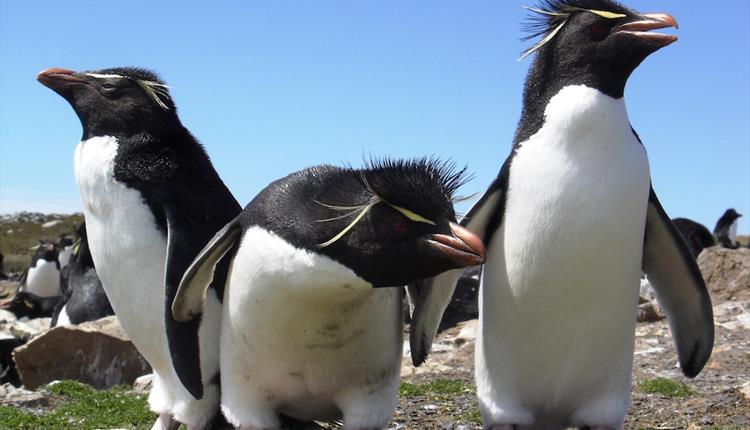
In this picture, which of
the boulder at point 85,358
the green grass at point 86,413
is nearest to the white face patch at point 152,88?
the green grass at point 86,413

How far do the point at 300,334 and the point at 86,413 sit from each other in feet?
12.2

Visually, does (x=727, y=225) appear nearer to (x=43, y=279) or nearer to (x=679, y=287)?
(x=43, y=279)

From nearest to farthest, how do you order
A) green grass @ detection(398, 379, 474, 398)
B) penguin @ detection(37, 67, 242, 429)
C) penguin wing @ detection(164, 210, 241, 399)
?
penguin wing @ detection(164, 210, 241, 399) → penguin @ detection(37, 67, 242, 429) → green grass @ detection(398, 379, 474, 398)

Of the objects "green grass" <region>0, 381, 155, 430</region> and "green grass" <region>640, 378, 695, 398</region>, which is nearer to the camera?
"green grass" <region>0, 381, 155, 430</region>

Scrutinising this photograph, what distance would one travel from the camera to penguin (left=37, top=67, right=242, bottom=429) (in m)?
4.18

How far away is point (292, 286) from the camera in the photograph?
3.36 metres

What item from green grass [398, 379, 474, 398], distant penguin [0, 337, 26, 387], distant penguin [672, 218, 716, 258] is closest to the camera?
green grass [398, 379, 474, 398]

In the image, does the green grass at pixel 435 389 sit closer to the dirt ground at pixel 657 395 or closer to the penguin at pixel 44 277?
the dirt ground at pixel 657 395

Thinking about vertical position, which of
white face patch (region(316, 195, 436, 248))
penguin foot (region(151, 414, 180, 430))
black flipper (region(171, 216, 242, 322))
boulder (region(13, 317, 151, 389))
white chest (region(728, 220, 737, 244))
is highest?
white face patch (region(316, 195, 436, 248))

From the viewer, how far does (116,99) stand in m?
4.65

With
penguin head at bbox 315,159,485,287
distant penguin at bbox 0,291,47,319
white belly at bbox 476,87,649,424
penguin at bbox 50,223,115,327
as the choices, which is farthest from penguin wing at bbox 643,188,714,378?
distant penguin at bbox 0,291,47,319

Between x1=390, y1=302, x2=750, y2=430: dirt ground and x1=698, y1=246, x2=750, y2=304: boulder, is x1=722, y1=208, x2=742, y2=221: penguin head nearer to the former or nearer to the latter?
x1=698, y1=246, x2=750, y2=304: boulder

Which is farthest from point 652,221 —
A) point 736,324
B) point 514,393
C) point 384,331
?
point 736,324

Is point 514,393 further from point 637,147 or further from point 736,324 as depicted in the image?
point 736,324
